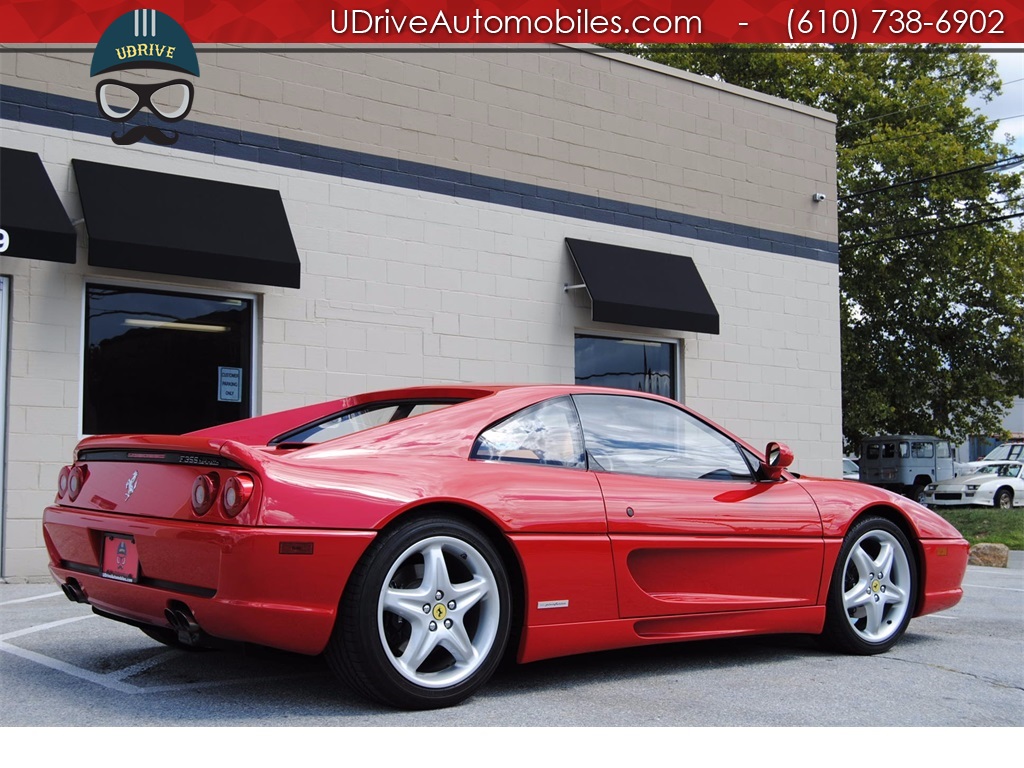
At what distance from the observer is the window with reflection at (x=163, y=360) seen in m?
9.26

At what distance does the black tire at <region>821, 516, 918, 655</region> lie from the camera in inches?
219

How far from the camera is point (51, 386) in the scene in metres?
8.93

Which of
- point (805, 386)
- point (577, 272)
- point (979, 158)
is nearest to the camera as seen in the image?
point (577, 272)

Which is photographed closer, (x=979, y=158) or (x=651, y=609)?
(x=651, y=609)

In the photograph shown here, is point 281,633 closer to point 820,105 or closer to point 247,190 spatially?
point 247,190

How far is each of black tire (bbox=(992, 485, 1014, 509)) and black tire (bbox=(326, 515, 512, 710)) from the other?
25369 mm

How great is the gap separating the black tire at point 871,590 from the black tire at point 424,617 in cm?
209

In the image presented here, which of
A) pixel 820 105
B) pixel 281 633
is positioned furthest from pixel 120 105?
pixel 820 105

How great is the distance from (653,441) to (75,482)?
2.61m

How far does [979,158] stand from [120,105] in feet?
80.7

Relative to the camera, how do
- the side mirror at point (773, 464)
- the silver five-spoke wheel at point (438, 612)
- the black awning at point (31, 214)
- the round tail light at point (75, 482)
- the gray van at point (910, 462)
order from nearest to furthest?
the silver five-spoke wheel at point (438, 612) < the round tail light at point (75, 482) < the side mirror at point (773, 464) < the black awning at point (31, 214) < the gray van at point (910, 462)

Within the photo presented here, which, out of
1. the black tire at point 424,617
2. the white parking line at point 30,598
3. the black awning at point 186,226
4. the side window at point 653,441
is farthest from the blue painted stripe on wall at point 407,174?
the black tire at point 424,617

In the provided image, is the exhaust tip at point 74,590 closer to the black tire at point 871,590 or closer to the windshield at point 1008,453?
the black tire at point 871,590

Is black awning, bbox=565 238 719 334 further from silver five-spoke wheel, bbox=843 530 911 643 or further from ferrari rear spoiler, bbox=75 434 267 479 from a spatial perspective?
ferrari rear spoiler, bbox=75 434 267 479
